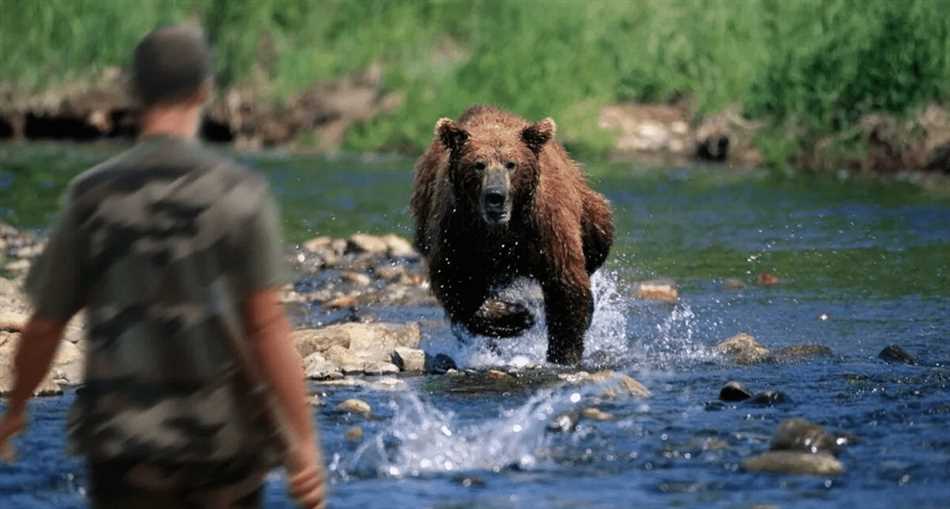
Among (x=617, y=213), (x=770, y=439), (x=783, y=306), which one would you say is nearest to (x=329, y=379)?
(x=770, y=439)

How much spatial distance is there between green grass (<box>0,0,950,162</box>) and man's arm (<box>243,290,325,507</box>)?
1812 centimetres

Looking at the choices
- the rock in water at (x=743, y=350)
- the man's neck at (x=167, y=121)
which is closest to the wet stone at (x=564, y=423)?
the rock in water at (x=743, y=350)

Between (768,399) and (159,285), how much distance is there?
438 cm

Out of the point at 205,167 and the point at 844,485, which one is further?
the point at 844,485

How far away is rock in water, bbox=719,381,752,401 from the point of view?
753cm

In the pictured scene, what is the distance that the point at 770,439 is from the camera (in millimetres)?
6543

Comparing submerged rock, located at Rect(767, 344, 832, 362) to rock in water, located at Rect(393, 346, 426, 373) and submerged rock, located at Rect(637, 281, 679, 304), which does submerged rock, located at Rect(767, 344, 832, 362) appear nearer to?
rock in water, located at Rect(393, 346, 426, 373)

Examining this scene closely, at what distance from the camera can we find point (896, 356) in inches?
345

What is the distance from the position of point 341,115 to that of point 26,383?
25103mm

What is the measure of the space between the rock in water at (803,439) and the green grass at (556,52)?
49.7 ft

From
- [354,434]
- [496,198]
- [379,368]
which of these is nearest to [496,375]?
[379,368]

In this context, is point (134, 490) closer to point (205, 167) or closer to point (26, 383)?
point (26, 383)

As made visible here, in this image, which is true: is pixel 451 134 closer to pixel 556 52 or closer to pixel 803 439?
pixel 803 439

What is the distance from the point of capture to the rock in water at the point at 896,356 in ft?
28.7
